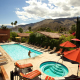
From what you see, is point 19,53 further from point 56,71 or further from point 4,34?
point 4,34

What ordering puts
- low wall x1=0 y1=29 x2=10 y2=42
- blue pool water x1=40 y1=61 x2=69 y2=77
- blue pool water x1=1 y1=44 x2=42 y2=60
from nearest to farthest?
blue pool water x1=40 y1=61 x2=69 y2=77
blue pool water x1=1 y1=44 x2=42 y2=60
low wall x1=0 y1=29 x2=10 y2=42

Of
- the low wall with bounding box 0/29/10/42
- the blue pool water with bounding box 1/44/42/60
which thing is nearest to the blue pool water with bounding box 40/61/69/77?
the blue pool water with bounding box 1/44/42/60

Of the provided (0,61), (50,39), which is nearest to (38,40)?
(50,39)

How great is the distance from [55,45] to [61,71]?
816cm

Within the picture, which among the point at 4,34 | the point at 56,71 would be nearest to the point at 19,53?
the point at 56,71

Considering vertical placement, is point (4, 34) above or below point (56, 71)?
above

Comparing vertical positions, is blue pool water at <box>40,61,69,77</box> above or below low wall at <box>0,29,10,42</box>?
below

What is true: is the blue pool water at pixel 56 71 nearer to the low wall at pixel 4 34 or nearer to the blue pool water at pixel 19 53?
the blue pool water at pixel 19 53

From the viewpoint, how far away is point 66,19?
473ft

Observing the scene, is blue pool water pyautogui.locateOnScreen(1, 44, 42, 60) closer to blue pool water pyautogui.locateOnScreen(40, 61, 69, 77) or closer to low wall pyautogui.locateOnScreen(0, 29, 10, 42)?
blue pool water pyautogui.locateOnScreen(40, 61, 69, 77)

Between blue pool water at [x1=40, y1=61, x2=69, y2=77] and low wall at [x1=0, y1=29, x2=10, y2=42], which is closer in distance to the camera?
blue pool water at [x1=40, y1=61, x2=69, y2=77]

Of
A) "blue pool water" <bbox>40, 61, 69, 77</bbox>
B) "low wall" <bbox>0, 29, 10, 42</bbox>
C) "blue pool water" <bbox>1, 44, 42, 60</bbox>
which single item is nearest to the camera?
"blue pool water" <bbox>40, 61, 69, 77</bbox>

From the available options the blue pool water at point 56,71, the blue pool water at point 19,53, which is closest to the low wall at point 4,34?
the blue pool water at point 19,53

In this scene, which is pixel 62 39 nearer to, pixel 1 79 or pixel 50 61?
pixel 50 61
